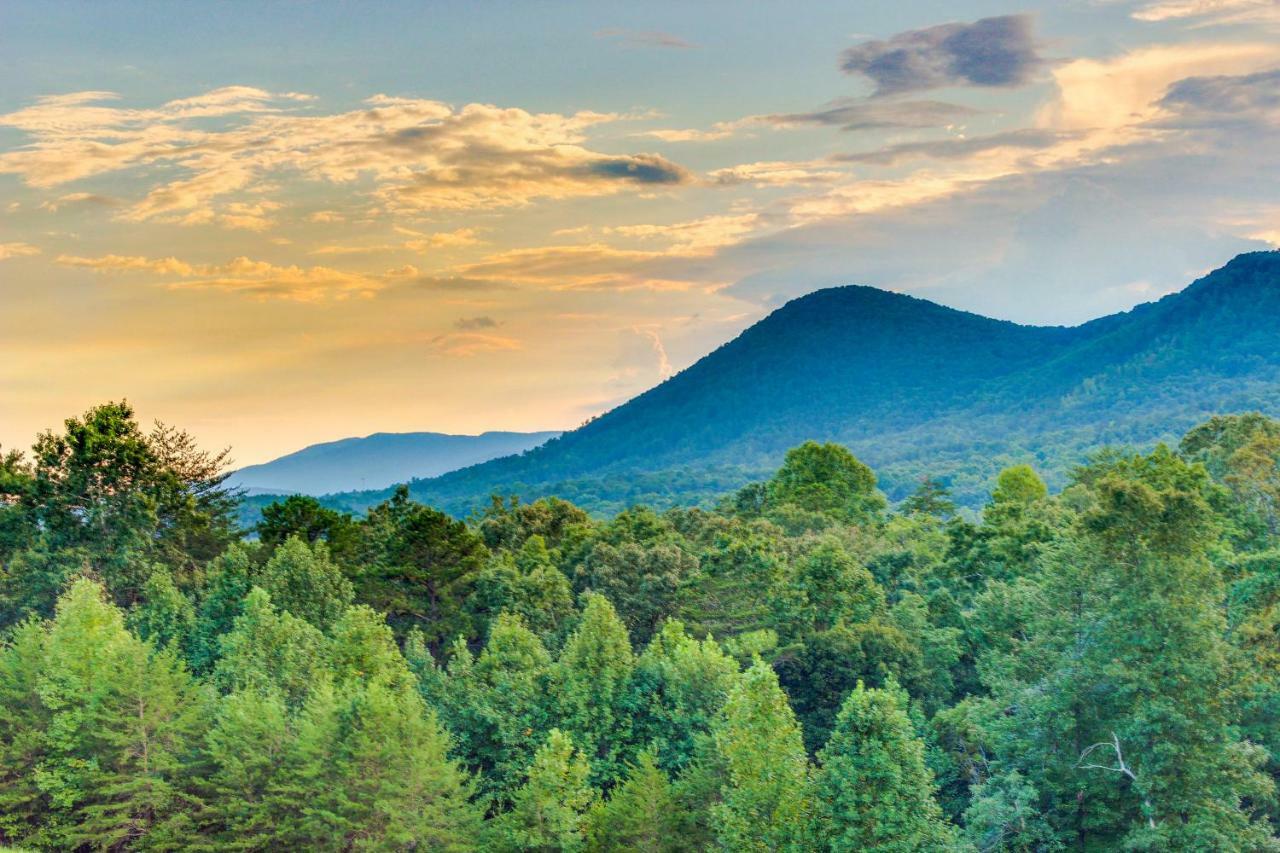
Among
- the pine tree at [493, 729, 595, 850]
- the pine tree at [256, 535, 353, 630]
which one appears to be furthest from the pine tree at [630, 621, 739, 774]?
the pine tree at [256, 535, 353, 630]

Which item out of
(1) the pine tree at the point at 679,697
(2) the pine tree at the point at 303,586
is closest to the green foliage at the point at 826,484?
(2) the pine tree at the point at 303,586

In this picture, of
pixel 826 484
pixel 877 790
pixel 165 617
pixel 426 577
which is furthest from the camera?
pixel 826 484

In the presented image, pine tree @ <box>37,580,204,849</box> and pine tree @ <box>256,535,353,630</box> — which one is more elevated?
pine tree @ <box>256,535,353,630</box>

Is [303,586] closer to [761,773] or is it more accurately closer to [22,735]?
[22,735]

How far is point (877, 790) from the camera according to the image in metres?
38.7

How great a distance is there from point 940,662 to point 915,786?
2336 centimetres

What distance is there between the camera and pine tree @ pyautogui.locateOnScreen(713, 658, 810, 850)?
40.2 meters

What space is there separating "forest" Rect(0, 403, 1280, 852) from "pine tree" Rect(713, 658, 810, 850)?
0.11m

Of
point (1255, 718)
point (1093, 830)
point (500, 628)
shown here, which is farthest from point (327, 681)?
point (1255, 718)

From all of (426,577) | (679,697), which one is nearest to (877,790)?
(679,697)

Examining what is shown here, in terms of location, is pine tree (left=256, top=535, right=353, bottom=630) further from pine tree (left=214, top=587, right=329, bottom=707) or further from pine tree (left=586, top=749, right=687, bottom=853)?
pine tree (left=586, top=749, right=687, bottom=853)

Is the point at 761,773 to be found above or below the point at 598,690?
below

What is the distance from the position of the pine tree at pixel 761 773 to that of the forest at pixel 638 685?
111 mm

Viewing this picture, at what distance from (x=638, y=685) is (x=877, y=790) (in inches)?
693
